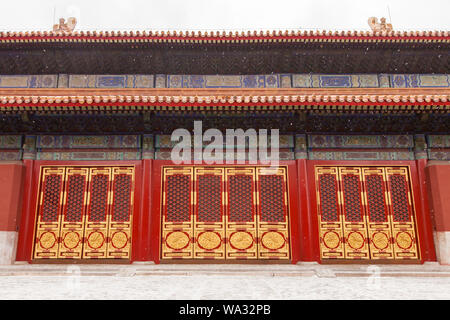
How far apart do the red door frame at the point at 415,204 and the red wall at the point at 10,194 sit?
22.5ft

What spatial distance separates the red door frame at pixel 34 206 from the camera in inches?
334

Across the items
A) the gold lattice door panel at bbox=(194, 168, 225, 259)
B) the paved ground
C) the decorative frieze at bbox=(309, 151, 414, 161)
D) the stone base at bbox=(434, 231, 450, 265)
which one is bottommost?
the paved ground

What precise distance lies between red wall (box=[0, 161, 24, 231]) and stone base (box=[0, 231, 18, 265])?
0.14m

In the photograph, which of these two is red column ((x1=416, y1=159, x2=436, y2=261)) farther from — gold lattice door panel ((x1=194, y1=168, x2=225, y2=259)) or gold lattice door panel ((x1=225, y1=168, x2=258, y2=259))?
gold lattice door panel ((x1=194, y1=168, x2=225, y2=259))

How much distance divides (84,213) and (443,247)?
8.52 m

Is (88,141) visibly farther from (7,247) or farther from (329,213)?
(329,213)

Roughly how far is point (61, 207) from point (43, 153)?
1.45m

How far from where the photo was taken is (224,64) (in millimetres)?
10984

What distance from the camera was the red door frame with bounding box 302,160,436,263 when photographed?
8.52 metres

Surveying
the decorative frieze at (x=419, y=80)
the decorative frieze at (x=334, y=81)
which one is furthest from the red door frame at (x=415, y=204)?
the decorative frieze at (x=419, y=80)

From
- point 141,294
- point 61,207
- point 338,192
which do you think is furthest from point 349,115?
point 61,207

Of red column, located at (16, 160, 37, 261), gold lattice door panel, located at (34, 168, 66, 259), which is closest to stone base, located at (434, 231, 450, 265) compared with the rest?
gold lattice door panel, located at (34, 168, 66, 259)

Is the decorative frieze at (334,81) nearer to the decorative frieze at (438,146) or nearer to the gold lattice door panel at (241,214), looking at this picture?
the decorative frieze at (438,146)

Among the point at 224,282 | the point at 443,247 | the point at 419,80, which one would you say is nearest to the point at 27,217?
the point at 224,282
